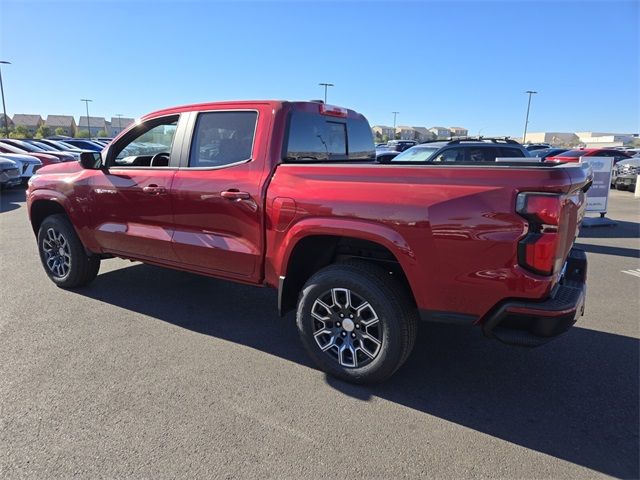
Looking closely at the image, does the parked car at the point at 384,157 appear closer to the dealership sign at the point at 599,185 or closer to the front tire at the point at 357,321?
the front tire at the point at 357,321

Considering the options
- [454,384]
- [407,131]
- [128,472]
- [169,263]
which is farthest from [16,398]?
[407,131]

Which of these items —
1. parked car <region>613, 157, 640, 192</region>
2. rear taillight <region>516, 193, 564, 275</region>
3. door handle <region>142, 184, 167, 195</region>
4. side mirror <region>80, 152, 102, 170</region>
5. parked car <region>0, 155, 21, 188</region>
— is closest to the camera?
rear taillight <region>516, 193, 564, 275</region>

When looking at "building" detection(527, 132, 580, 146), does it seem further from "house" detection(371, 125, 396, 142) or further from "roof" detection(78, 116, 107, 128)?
"roof" detection(78, 116, 107, 128)

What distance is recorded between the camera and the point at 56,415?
2793mm

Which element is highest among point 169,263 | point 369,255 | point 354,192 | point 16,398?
point 354,192

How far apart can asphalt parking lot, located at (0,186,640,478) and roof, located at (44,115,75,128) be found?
122 m

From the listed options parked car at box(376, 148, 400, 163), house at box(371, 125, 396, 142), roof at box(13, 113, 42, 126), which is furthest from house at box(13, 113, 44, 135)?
parked car at box(376, 148, 400, 163)

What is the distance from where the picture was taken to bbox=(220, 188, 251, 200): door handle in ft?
11.2

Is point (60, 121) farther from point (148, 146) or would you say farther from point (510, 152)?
point (148, 146)

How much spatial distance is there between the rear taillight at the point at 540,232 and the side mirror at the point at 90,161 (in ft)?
12.9

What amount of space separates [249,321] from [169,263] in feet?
3.06

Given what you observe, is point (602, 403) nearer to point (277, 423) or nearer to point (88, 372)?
point (277, 423)

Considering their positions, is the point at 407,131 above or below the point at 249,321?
above

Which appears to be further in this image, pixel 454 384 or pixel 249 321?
pixel 249 321
